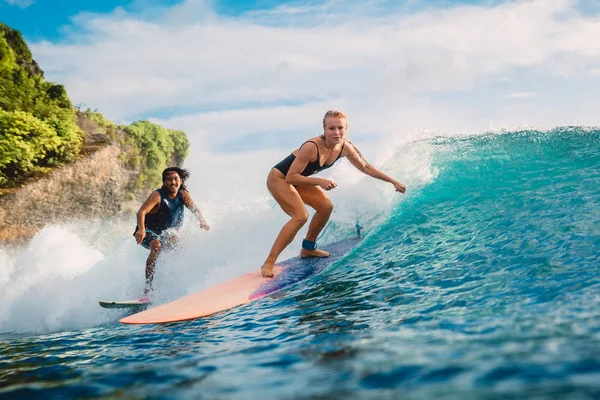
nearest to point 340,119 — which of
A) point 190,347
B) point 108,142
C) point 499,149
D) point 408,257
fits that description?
point 408,257

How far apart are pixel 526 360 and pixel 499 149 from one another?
725 centimetres

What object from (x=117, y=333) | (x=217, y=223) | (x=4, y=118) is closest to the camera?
(x=117, y=333)

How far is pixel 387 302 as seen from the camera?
3.76m

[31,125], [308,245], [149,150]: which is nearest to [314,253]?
[308,245]

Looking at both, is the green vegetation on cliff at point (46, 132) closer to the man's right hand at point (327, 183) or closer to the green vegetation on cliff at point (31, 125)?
the green vegetation on cliff at point (31, 125)

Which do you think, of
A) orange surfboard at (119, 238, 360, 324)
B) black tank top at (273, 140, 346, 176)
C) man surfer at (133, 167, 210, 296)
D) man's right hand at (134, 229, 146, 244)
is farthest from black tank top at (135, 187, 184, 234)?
black tank top at (273, 140, 346, 176)

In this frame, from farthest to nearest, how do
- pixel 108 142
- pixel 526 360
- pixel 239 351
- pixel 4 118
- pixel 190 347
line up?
pixel 108 142
pixel 4 118
pixel 190 347
pixel 239 351
pixel 526 360

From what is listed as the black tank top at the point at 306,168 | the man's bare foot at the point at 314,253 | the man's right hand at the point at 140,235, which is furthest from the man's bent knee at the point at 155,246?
the black tank top at the point at 306,168

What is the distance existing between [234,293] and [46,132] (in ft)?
41.2

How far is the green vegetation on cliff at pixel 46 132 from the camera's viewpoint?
14078 mm

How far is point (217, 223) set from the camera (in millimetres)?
8227

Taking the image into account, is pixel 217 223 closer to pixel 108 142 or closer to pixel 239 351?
pixel 239 351

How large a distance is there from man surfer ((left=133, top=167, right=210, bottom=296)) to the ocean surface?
0.30 meters

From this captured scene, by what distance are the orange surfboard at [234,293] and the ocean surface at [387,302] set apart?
0.16 meters
